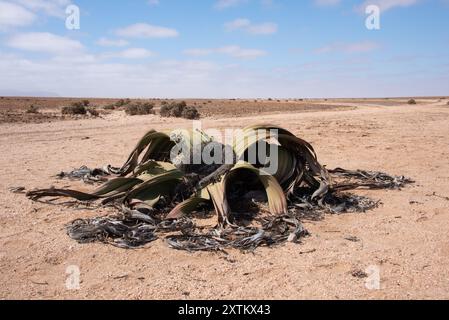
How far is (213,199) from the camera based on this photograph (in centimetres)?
343

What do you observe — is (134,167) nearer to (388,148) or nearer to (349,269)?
(349,269)

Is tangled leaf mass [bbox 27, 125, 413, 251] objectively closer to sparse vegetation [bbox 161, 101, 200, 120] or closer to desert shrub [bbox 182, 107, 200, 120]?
desert shrub [bbox 182, 107, 200, 120]

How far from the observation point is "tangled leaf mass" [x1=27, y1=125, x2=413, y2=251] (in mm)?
3094

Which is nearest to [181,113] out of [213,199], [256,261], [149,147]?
[149,147]

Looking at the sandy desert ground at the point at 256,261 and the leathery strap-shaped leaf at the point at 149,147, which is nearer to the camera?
the sandy desert ground at the point at 256,261

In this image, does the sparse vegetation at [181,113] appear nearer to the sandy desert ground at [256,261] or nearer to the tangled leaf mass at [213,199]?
the sandy desert ground at [256,261]

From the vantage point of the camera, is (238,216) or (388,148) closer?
(238,216)

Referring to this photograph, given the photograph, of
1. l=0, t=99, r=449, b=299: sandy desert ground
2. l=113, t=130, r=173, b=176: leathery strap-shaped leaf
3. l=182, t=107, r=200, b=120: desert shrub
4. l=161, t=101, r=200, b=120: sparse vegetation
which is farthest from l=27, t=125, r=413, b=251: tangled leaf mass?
l=161, t=101, r=200, b=120: sparse vegetation

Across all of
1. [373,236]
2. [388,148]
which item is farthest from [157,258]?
[388,148]

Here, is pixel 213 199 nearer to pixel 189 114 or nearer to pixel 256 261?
pixel 256 261

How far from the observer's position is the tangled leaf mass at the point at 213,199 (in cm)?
309

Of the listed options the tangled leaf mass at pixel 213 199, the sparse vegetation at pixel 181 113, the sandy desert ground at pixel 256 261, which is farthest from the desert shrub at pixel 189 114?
the tangled leaf mass at pixel 213 199
